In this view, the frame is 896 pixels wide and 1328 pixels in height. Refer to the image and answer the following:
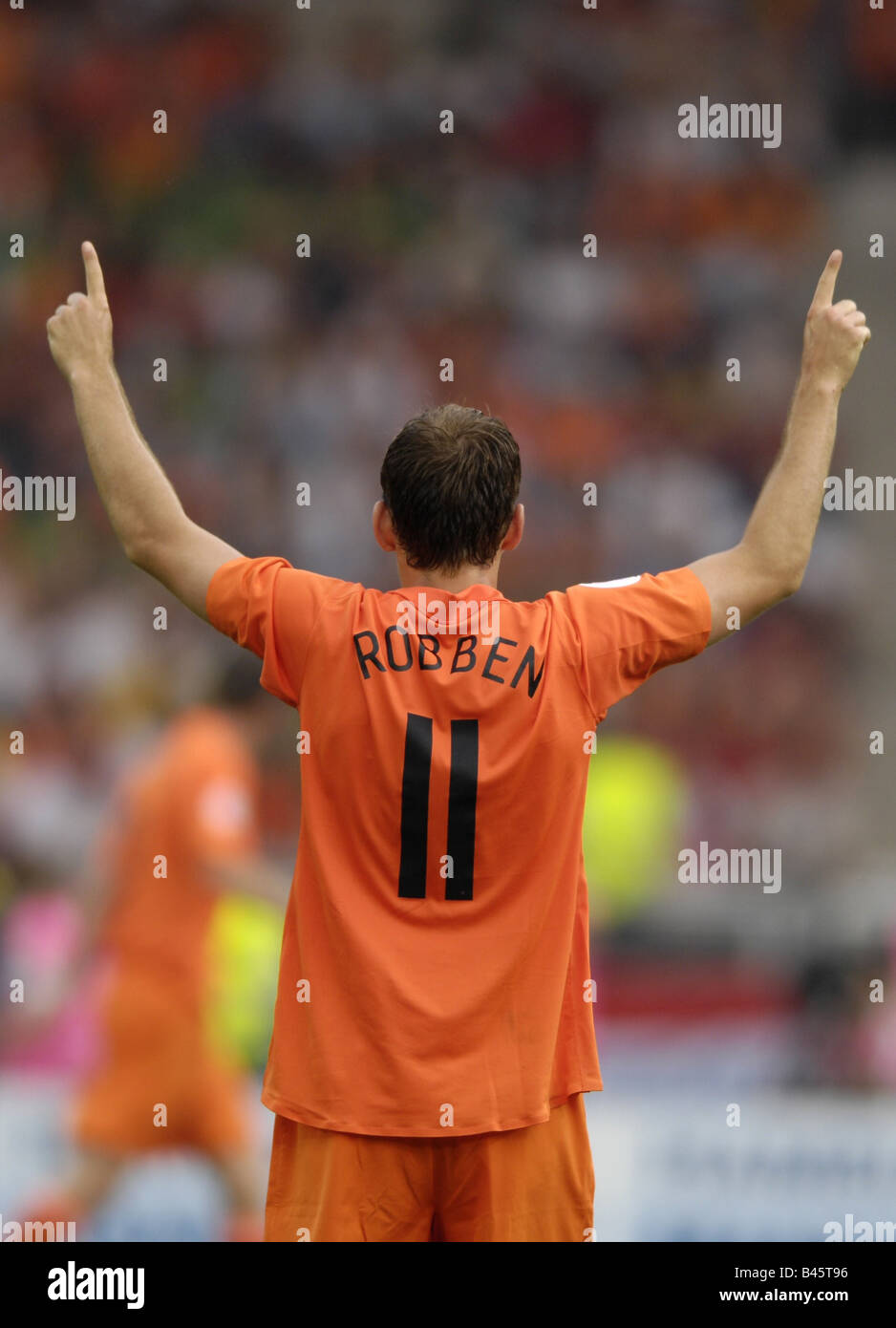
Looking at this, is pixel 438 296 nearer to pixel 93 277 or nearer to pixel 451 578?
pixel 93 277

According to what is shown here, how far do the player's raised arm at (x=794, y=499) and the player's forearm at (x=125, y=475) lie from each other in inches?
22.4

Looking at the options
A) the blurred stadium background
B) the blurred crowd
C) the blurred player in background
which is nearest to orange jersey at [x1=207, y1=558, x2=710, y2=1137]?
the blurred player in background

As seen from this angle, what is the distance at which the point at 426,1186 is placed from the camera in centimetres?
151

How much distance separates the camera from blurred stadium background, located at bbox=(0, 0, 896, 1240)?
4.97 meters

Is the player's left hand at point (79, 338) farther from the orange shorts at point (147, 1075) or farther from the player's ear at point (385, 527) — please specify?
the orange shorts at point (147, 1075)

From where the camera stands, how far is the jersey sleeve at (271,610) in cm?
152

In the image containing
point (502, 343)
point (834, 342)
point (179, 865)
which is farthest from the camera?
point (502, 343)

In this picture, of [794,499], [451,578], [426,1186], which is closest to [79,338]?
[451,578]

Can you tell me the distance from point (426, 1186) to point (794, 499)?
2.65ft

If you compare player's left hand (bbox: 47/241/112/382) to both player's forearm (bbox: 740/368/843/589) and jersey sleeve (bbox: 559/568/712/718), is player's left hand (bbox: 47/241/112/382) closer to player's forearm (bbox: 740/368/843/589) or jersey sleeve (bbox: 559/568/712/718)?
jersey sleeve (bbox: 559/568/712/718)

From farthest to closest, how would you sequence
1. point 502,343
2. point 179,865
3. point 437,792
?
point 502,343, point 179,865, point 437,792

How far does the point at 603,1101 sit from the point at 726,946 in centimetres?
79

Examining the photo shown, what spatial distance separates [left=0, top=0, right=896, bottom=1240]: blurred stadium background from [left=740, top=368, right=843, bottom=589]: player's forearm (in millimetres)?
3230
